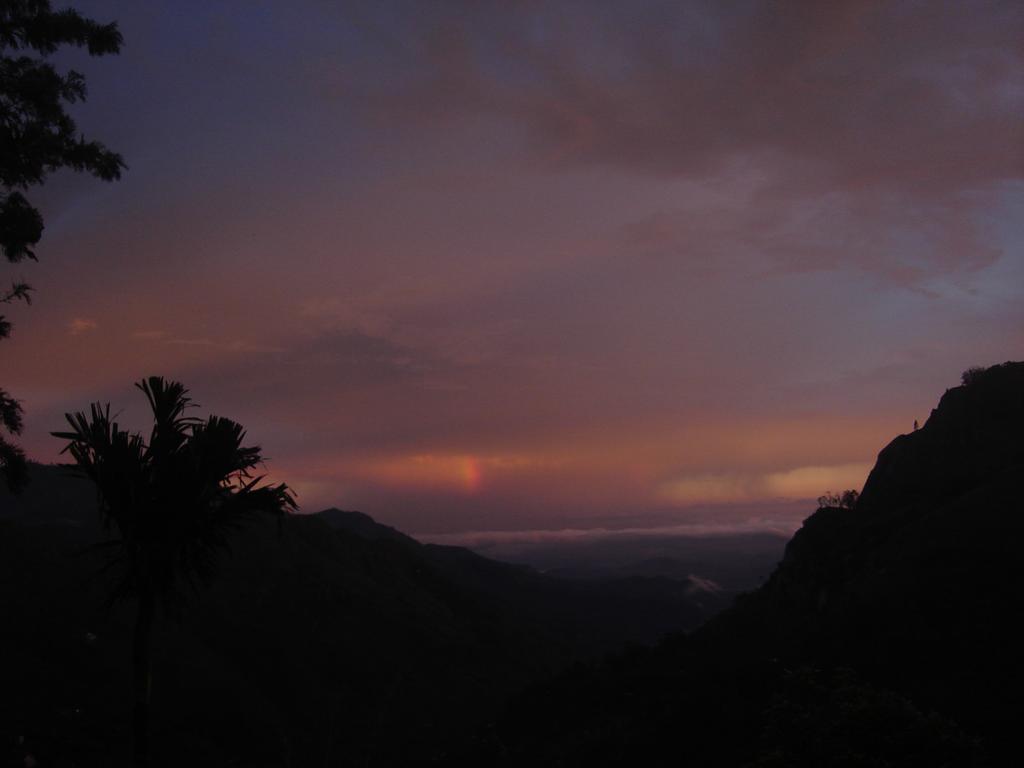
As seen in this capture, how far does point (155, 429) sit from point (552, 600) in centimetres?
18946

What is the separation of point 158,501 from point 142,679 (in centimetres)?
238

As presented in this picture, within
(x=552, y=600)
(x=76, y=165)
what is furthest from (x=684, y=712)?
(x=552, y=600)

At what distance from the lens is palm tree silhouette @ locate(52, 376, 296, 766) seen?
10.1 meters

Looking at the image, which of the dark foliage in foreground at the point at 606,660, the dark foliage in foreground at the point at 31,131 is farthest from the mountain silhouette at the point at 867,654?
the dark foliage in foreground at the point at 31,131

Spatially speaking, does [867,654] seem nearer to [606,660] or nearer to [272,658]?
[606,660]

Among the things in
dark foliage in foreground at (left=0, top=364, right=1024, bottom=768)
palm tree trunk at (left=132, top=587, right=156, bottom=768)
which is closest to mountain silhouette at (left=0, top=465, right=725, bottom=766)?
dark foliage in foreground at (left=0, top=364, right=1024, bottom=768)

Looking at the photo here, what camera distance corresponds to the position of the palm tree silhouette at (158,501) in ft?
33.3

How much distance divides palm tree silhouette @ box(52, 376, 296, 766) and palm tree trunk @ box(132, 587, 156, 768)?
0.01m

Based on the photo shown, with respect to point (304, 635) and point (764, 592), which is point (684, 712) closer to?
point (764, 592)

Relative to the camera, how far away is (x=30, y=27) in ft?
44.2

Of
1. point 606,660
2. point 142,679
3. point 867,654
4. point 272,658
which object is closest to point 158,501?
point 142,679

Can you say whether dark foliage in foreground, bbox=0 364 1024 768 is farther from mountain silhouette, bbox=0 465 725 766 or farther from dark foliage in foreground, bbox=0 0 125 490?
dark foliage in foreground, bbox=0 0 125 490

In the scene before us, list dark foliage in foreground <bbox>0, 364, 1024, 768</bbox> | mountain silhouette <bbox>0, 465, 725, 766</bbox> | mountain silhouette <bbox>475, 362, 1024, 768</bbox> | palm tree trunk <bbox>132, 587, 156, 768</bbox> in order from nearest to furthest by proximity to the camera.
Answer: mountain silhouette <bbox>475, 362, 1024, 768</bbox> < palm tree trunk <bbox>132, 587, 156, 768</bbox> < dark foliage in foreground <bbox>0, 364, 1024, 768</bbox> < mountain silhouette <bbox>0, 465, 725, 766</bbox>

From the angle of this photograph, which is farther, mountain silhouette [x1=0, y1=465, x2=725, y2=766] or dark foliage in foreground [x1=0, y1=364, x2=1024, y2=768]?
mountain silhouette [x1=0, y1=465, x2=725, y2=766]
